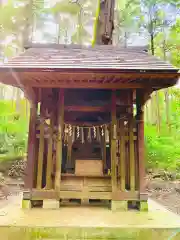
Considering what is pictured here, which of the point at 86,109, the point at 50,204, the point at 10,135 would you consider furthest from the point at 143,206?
the point at 10,135

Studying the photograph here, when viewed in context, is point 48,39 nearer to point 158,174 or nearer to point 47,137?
point 158,174

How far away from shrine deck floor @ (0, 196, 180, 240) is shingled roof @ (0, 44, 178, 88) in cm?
297

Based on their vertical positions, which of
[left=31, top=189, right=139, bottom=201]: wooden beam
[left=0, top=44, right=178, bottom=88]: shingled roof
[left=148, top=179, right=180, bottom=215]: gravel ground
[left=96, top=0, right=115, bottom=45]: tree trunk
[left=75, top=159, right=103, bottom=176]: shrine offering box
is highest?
[left=96, top=0, right=115, bottom=45]: tree trunk

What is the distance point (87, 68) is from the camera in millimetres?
4645

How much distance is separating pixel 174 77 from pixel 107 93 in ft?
7.19

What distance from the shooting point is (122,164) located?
5.39m

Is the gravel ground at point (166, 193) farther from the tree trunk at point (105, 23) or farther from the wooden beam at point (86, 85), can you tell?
the tree trunk at point (105, 23)

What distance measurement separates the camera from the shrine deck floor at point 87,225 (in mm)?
3531

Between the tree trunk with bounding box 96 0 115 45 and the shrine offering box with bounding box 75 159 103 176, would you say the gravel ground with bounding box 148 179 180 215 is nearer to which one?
the shrine offering box with bounding box 75 159 103 176

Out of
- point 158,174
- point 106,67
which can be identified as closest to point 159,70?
point 106,67

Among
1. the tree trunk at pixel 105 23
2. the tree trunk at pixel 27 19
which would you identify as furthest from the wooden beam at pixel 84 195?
the tree trunk at pixel 27 19

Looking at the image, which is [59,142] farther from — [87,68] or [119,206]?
[119,206]

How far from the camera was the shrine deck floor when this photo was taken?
3.53 meters

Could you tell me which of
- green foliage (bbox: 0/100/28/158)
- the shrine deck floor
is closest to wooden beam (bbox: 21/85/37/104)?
the shrine deck floor
